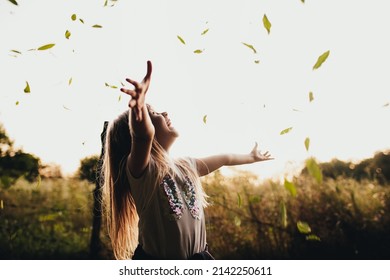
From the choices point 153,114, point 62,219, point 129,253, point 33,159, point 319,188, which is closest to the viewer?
point 153,114

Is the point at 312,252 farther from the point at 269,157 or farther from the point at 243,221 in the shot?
the point at 269,157

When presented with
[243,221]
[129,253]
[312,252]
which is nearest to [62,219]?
[243,221]

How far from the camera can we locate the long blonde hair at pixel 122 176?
1.54m

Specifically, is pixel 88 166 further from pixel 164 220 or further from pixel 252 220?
pixel 164 220

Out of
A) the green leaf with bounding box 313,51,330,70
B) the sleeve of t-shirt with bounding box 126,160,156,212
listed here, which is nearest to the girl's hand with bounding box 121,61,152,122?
the sleeve of t-shirt with bounding box 126,160,156,212

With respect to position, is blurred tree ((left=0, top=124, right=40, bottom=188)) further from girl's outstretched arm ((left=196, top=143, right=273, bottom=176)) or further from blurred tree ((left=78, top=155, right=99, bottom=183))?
girl's outstretched arm ((left=196, top=143, right=273, bottom=176))

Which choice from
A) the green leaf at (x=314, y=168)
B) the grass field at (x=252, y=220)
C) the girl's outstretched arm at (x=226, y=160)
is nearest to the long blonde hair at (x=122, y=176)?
the girl's outstretched arm at (x=226, y=160)

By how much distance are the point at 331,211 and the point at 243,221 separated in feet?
2.67

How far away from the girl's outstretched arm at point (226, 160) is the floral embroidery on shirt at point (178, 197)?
0.81ft

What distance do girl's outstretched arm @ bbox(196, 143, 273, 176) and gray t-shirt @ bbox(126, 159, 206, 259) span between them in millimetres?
348

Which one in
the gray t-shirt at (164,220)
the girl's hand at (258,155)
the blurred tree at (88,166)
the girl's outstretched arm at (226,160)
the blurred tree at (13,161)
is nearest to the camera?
the gray t-shirt at (164,220)

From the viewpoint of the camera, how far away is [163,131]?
1.56 m

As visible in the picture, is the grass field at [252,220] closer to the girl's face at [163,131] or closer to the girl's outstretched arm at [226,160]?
the girl's outstretched arm at [226,160]

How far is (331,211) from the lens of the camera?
324 cm
